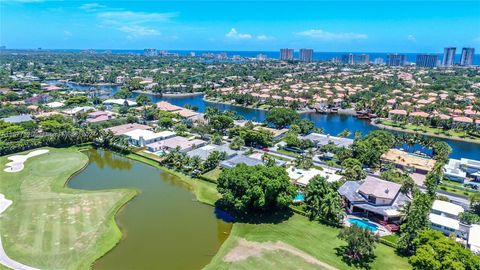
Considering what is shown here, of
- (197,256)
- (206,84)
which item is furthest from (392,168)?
(206,84)

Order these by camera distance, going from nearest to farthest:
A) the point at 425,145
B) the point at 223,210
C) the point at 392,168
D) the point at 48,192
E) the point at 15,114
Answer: the point at 223,210 → the point at 48,192 → the point at 392,168 → the point at 425,145 → the point at 15,114

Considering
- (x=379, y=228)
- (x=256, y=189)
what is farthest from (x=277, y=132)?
(x=379, y=228)

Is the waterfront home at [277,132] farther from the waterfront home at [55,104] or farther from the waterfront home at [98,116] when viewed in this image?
the waterfront home at [55,104]

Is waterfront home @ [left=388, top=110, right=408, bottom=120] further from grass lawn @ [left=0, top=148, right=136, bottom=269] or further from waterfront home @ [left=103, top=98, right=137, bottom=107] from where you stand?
waterfront home @ [left=103, top=98, right=137, bottom=107]

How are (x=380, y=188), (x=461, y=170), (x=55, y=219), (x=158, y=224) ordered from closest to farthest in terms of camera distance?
1. (x=55, y=219)
2. (x=158, y=224)
3. (x=380, y=188)
4. (x=461, y=170)


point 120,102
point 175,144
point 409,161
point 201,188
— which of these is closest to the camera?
point 201,188

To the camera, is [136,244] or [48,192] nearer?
[136,244]

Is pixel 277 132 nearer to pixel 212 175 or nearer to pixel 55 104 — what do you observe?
pixel 212 175

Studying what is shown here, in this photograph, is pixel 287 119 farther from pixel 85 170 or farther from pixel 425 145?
pixel 85 170
